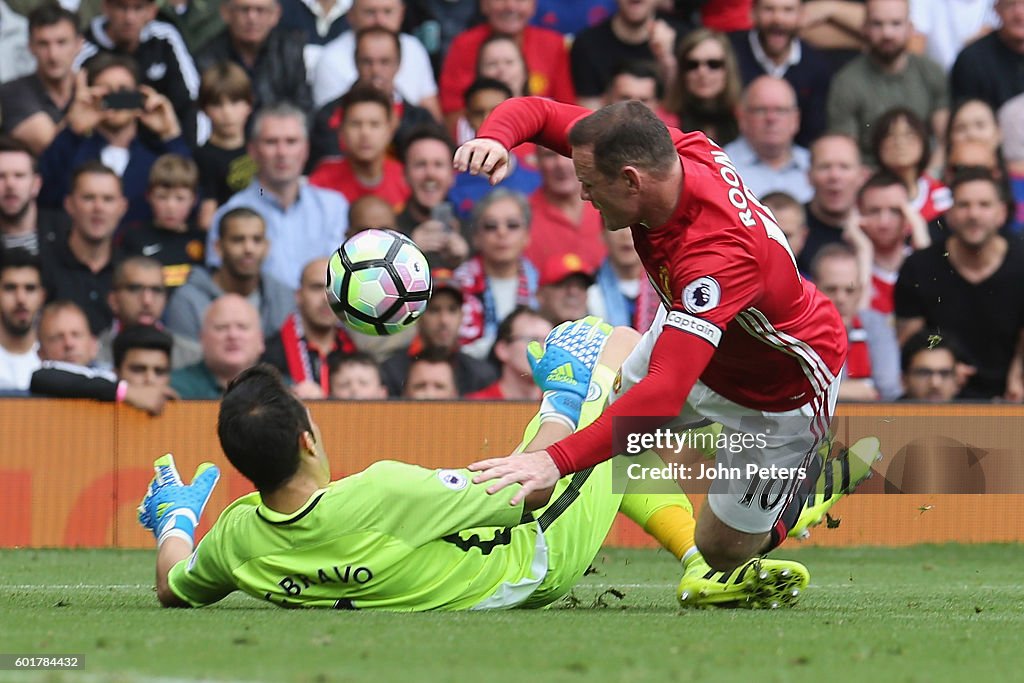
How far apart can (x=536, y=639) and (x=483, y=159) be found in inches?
69.7

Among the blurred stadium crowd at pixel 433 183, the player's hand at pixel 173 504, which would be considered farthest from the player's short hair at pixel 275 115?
the player's hand at pixel 173 504

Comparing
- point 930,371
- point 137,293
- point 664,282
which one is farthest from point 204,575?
point 930,371

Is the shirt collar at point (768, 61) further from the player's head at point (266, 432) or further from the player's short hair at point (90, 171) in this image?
the player's head at point (266, 432)

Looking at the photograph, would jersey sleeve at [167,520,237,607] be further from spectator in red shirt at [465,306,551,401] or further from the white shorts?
spectator in red shirt at [465,306,551,401]

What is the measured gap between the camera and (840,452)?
8.13 metres

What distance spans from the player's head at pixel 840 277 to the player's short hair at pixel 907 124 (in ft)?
3.67

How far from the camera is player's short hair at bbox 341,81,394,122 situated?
465 inches

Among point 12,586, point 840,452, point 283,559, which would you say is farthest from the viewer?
point 840,452

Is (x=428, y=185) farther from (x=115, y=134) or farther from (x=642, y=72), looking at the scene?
(x=115, y=134)

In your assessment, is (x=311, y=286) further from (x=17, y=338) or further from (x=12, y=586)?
(x=12, y=586)

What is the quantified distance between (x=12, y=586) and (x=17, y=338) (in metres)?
3.71

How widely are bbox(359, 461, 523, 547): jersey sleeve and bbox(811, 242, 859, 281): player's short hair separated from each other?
20.3 ft

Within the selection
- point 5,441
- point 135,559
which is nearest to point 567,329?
point 135,559

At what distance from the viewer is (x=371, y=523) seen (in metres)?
5.83
